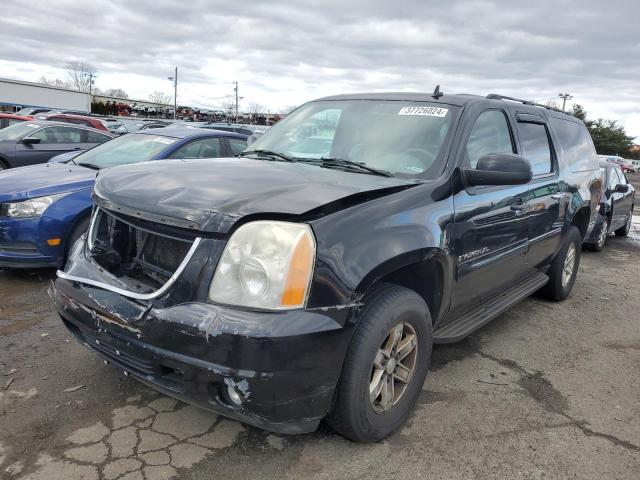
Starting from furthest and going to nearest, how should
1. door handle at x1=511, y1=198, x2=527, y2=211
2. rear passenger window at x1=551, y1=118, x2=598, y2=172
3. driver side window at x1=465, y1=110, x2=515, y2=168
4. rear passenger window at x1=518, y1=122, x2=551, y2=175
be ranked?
1. rear passenger window at x1=551, y1=118, x2=598, y2=172
2. rear passenger window at x1=518, y1=122, x2=551, y2=175
3. door handle at x1=511, y1=198, x2=527, y2=211
4. driver side window at x1=465, y1=110, x2=515, y2=168

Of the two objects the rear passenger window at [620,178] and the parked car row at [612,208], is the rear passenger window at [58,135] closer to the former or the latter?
the parked car row at [612,208]

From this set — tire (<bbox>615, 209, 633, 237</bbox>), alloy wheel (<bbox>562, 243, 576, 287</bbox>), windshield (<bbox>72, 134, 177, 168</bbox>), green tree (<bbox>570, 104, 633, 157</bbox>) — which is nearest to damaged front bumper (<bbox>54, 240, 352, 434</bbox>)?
windshield (<bbox>72, 134, 177, 168</bbox>)

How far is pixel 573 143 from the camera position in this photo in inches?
207

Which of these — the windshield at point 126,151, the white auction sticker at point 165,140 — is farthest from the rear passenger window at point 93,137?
the white auction sticker at point 165,140

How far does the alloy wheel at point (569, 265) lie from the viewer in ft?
17.5

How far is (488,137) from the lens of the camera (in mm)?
3691

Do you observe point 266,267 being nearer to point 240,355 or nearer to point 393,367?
point 240,355

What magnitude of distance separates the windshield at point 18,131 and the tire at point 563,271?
9705 millimetres

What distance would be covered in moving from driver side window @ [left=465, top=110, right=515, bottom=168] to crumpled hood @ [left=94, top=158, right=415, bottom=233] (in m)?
0.76

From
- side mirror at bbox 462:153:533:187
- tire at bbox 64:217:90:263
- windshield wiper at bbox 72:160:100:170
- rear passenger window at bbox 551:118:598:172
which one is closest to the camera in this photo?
side mirror at bbox 462:153:533:187

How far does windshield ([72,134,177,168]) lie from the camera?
583cm

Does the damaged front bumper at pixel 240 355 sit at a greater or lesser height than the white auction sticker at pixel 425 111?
lesser

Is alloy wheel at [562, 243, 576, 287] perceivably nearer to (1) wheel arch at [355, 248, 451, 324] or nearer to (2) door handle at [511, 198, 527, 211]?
(2) door handle at [511, 198, 527, 211]

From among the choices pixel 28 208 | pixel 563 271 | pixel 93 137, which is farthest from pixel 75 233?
pixel 93 137
